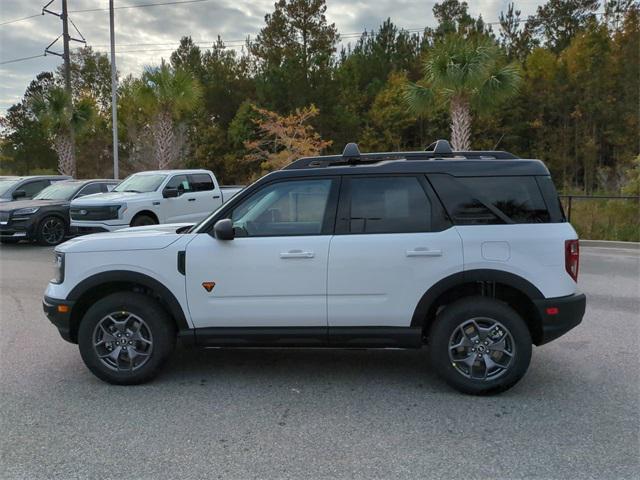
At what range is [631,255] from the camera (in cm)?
1261

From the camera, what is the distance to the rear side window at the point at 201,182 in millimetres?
14305

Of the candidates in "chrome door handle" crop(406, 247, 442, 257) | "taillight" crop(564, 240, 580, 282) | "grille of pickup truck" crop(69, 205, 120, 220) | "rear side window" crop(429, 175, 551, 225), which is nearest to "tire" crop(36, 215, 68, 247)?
"grille of pickup truck" crop(69, 205, 120, 220)

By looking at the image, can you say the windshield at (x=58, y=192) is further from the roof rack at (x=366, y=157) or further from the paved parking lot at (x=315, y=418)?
the roof rack at (x=366, y=157)

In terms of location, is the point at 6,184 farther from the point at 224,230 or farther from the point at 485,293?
the point at 485,293

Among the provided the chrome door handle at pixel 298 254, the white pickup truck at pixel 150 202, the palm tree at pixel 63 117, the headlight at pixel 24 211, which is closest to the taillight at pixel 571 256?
the chrome door handle at pixel 298 254

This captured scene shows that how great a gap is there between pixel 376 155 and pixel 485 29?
3833 centimetres

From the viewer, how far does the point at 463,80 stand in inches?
719

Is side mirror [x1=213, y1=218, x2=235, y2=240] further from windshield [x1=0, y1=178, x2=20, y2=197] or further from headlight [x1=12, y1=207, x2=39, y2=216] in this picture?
windshield [x1=0, y1=178, x2=20, y2=197]

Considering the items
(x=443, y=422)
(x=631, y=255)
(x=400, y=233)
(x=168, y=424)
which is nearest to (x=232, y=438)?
(x=168, y=424)

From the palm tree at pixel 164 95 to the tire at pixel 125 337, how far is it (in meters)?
21.3

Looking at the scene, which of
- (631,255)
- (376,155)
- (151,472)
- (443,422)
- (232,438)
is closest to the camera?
(151,472)

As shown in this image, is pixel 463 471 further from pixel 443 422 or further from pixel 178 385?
pixel 178 385

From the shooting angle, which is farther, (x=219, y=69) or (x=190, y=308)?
(x=219, y=69)

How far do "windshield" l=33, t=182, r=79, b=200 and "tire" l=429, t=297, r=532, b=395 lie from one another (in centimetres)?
1310
